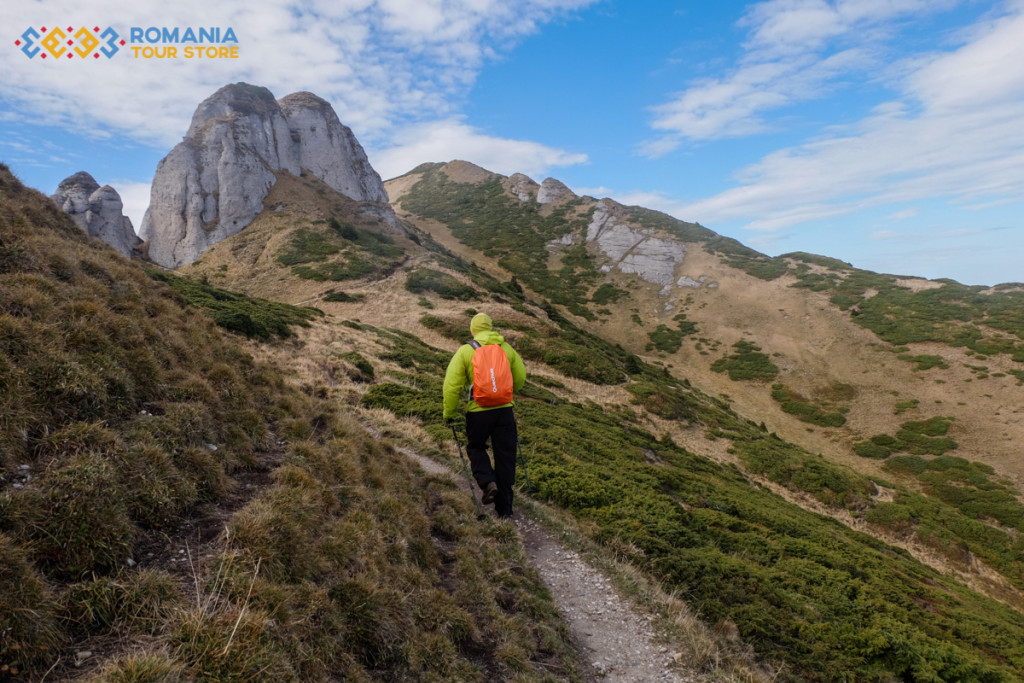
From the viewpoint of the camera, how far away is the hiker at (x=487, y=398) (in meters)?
7.44

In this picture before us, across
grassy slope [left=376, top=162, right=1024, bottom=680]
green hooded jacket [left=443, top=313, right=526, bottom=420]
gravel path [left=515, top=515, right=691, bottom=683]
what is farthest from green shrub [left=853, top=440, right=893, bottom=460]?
green hooded jacket [left=443, top=313, right=526, bottom=420]

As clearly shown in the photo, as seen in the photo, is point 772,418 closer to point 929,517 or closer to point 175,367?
point 929,517

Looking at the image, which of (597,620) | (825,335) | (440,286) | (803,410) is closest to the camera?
(597,620)

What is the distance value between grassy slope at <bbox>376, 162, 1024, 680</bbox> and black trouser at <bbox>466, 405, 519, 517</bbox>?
297cm

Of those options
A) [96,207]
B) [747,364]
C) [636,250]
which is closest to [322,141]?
[96,207]

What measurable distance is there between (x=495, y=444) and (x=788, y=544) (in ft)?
27.6

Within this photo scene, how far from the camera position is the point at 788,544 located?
37.0 feet

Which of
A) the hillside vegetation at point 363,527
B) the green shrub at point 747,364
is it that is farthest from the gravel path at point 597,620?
the green shrub at point 747,364

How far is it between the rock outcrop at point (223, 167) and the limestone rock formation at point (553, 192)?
44.2m

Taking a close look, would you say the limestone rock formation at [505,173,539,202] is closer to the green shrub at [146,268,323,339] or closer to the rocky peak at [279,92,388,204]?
the rocky peak at [279,92,388,204]

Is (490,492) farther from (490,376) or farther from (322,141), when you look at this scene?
(322,141)

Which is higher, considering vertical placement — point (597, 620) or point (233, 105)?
point (233, 105)

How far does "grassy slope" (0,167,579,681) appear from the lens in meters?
3.43

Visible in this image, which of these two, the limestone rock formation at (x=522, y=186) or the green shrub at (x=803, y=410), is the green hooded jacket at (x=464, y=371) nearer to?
the green shrub at (x=803, y=410)
